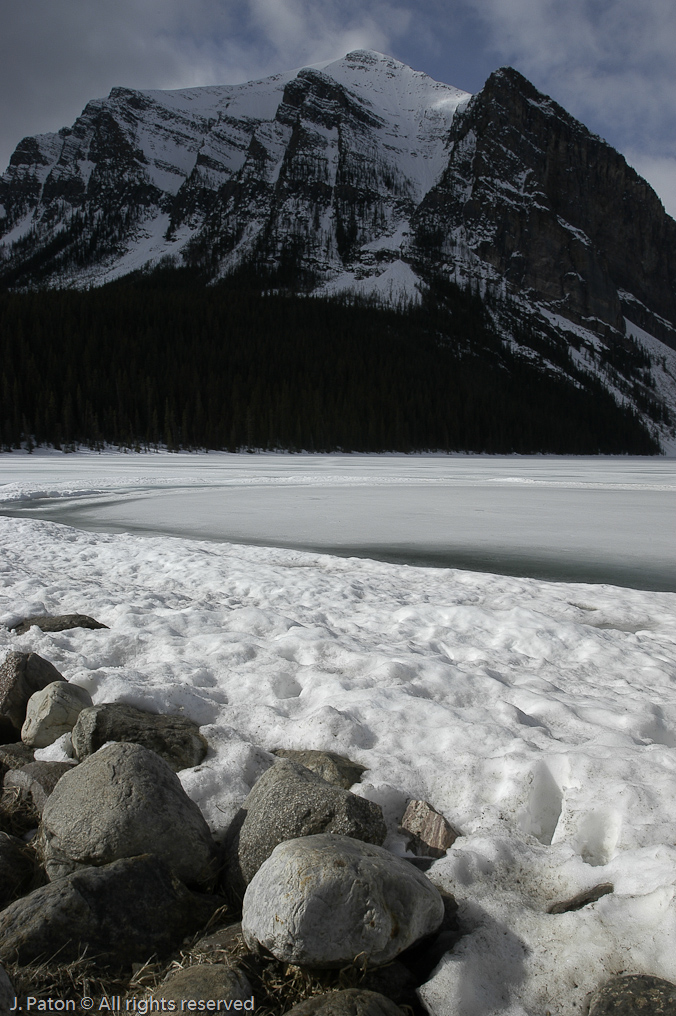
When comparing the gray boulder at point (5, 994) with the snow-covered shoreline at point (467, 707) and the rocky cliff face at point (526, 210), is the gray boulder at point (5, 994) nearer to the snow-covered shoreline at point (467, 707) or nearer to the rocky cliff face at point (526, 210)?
the snow-covered shoreline at point (467, 707)

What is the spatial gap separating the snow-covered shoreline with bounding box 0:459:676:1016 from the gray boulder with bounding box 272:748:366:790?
8 centimetres

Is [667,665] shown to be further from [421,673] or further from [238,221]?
[238,221]

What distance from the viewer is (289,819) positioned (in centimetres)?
265

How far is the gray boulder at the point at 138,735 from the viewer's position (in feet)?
10.9

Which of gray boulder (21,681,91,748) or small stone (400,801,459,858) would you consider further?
gray boulder (21,681,91,748)

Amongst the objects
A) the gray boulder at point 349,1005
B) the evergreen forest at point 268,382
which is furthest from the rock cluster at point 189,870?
the evergreen forest at point 268,382

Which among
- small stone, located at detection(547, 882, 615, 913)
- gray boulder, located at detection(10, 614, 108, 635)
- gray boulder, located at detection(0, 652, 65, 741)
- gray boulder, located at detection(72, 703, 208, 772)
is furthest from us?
gray boulder, located at detection(10, 614, 108, 635)

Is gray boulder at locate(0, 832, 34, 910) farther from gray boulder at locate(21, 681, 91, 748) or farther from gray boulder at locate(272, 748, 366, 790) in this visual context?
gray boulder at locate(272, 748, 366, 790)

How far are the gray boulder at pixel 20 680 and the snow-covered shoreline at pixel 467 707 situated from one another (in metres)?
0.28

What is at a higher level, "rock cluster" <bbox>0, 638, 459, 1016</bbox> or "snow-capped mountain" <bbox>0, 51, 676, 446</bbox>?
"snow-capped mountain" <bbox>0, 51, 676, 446</bbox>

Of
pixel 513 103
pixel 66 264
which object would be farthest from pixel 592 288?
pixel 66 264

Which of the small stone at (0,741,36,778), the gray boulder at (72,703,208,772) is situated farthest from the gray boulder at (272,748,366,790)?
the small stone at (0,741,36,778)

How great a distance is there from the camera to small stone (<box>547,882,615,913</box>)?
7.77 ft

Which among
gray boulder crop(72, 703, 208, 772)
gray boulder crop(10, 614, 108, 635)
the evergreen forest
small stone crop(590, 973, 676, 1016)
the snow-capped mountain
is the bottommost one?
small stone crop(590, 973, 676, 1016)
